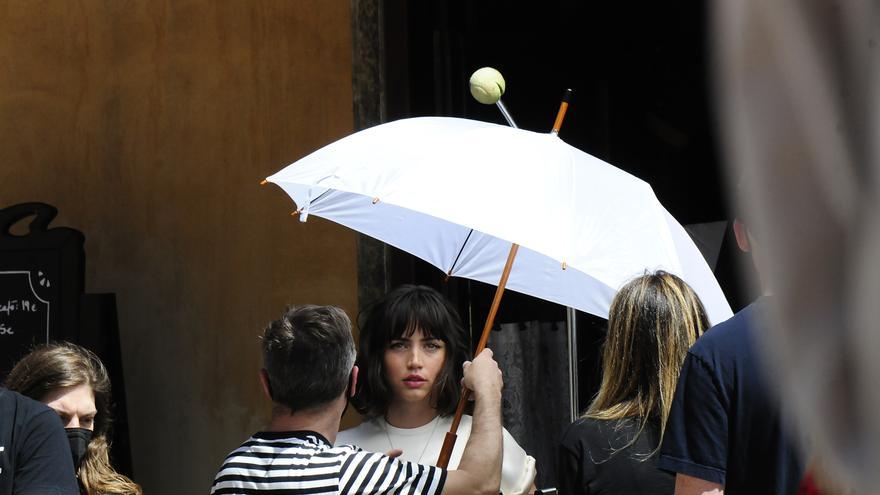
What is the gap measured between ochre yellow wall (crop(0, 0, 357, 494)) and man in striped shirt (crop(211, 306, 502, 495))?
2.71 metres

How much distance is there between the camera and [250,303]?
534 centimetres

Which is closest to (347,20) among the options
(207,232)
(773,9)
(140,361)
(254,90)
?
(254,90)

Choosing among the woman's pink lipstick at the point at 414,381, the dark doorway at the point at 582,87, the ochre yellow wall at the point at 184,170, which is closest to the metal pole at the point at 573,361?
the dark doorway at the point at 582,87

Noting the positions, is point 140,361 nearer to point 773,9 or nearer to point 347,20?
point 347,20

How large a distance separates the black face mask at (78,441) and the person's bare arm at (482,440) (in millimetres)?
1353

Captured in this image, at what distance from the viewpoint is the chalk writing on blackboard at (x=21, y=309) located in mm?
5184

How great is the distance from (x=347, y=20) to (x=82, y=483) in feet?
8.19

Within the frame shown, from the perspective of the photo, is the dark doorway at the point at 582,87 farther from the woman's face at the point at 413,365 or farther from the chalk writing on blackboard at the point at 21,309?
the chalk writing on blackboard at the point at 21,309

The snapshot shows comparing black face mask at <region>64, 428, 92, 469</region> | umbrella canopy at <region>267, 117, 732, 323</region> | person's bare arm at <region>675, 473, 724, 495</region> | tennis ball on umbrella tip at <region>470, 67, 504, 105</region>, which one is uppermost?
tennis ball on umbrella tip at <region>470, 67, 504, 105</region>

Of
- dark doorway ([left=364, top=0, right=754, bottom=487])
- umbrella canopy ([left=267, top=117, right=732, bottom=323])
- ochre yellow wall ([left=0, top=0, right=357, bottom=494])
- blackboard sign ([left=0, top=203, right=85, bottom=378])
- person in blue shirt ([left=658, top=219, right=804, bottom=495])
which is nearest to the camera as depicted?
person in blue shirt ([left=658, top=219, right=804, bottom=495])

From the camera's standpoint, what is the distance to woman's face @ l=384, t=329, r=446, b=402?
334cm

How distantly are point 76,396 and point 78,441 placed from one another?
14 cm

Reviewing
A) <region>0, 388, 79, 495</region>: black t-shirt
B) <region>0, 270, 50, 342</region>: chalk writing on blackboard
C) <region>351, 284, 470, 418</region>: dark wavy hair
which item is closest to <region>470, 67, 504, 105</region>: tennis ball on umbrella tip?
<region>351, 284, 470, 418</region>: dark wavy hair

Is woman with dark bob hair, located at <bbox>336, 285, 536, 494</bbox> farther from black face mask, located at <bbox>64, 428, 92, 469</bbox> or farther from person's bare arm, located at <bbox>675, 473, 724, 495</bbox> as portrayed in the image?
person's bare arm, located at <bbox>675, 473, 724, 495</bbox>
